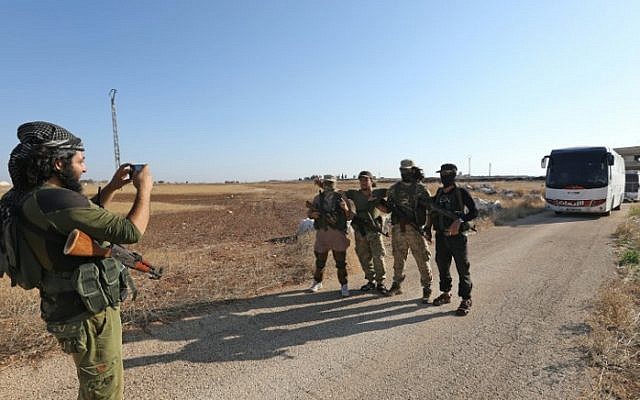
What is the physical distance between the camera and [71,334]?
1938 millimetres

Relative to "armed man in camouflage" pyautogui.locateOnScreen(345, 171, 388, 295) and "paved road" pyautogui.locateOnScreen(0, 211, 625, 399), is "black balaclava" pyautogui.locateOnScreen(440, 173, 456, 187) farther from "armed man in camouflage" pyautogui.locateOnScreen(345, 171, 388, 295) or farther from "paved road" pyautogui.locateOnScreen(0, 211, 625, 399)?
"paved road" pyautogui.locateOnScreen(0, 211, 625, 399)

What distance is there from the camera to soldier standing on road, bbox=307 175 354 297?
5723 millimetres

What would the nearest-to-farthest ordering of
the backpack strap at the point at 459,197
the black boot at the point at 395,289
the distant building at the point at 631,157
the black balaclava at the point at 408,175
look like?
1. the backpack strap at the point at 459,197
2. the black balaclava at the point at 408,175
3. the black boot at the point at 395,289
4. the distant building at the point at 631,157

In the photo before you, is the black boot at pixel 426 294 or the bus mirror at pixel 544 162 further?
the bus mirror at pixel 544 162

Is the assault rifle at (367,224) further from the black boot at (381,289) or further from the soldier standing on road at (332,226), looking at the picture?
the black boot at (381,289)

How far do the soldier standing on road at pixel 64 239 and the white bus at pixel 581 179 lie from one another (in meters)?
18.2

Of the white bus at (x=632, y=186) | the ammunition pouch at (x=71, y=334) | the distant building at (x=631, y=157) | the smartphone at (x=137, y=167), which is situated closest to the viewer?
the ammunition pouch at (x=71, y=334)

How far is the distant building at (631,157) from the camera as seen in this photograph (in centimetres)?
3412

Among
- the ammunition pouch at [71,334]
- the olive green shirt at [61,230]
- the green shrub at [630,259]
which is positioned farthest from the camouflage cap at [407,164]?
the green shrub at [630,259]

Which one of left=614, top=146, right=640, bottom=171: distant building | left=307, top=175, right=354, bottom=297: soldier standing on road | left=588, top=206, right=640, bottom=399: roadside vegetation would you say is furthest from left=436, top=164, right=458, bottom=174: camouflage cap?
left=614, top=146, right=640, bottom=171: distant building

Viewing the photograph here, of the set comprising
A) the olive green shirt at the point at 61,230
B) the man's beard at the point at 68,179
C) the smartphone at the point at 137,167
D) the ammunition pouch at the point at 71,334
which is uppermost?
the smartphone at the point at 137,167

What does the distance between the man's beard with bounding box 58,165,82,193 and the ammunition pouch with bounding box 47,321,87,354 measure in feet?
2.52

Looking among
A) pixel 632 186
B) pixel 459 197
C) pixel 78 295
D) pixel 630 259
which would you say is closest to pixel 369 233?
pixel 459 197

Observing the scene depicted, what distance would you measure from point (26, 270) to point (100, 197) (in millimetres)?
885
